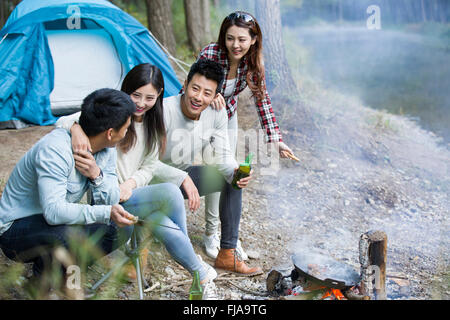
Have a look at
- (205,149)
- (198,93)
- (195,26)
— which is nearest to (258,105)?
(205,149)

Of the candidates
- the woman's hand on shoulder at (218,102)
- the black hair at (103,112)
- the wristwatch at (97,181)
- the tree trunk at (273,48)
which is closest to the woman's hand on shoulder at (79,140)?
the black hair at (103,112)

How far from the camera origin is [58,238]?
2.01 meters

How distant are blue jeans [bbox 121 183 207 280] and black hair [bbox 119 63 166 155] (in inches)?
12.1

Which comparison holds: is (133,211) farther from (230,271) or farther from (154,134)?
(230,271)

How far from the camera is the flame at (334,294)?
2.39 metres

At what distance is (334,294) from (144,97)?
57.8 inches

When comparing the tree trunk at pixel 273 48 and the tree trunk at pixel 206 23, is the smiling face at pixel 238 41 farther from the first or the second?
the tree trunk at pixel 206 23

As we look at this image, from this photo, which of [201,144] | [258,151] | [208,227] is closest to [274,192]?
[258,151]

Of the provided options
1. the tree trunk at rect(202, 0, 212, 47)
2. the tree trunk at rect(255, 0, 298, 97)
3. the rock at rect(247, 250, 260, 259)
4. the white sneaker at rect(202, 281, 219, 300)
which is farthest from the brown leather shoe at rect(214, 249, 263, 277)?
the tree trunk at rect(202, 0, 212, 47)

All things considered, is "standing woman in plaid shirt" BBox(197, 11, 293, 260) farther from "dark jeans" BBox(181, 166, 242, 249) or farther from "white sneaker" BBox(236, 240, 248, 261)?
A: "dark jeans" BBox(181, 166, 242, 249)

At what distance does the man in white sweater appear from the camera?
8.74ft

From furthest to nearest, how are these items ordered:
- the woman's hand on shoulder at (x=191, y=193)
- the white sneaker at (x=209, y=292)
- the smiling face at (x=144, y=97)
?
the woman's hand on shoulder at (x=191, y=193), the smiling face at (x=144, y=97), the white sneaker at (x=209, y=292)

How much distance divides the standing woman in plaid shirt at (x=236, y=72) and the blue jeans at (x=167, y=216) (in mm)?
697

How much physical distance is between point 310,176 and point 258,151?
757mm
